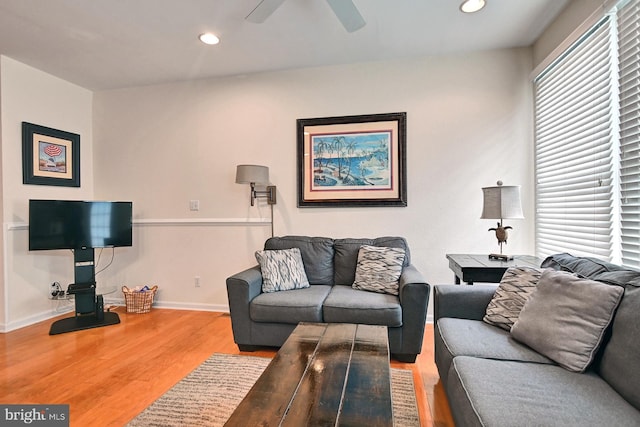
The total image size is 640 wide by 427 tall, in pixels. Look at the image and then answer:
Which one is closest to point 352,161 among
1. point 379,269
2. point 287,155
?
point 287,155

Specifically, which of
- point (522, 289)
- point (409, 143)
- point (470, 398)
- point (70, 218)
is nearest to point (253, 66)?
point (409, 143)

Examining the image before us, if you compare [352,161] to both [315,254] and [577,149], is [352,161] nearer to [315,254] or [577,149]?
[315,254]

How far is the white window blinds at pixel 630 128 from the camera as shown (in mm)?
1753

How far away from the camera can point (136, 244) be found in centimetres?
381

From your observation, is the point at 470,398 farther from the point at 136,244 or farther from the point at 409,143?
the point at 136,244

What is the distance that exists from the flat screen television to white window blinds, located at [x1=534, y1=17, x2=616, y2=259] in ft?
13.4

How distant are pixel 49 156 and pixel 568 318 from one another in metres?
4.67

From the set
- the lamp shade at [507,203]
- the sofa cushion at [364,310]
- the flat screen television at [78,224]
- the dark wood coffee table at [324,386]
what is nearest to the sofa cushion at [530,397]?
the dark wood coffee table at [324,386]

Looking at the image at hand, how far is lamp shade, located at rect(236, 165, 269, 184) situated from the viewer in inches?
122

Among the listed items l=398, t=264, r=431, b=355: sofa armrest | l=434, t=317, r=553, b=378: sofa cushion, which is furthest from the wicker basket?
l=434, t=317, r=553, b=378: sofa cushion

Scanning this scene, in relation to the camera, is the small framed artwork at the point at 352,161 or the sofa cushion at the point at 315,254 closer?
the sofa cushion at the point at 315,254

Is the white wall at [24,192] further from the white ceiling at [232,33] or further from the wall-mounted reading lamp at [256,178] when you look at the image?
the wall-mounted reading lamp at [256,178]

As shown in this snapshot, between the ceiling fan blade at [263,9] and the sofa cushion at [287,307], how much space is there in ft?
6.76

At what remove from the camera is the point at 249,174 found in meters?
3.10
